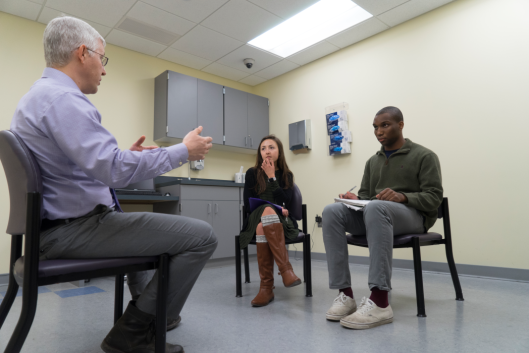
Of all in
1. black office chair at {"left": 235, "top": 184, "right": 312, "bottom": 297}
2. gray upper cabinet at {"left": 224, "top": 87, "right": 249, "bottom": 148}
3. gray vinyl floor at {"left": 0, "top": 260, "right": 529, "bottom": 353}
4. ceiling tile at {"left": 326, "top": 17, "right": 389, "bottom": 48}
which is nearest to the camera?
gray vinyl floor at {"left": 0, "top": 260, "right": 529, "bottom": 353}

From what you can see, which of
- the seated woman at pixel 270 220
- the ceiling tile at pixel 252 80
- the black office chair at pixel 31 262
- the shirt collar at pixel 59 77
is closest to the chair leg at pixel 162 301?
the black office chair at pixel 31 262

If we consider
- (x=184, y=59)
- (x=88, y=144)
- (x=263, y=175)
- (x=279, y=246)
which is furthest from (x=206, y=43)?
(x=88, y=144)

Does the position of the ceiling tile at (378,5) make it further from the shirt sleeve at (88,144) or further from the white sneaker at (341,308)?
the shirt sleeve at (88,144)

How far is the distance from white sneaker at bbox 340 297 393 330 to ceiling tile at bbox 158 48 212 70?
3651mm

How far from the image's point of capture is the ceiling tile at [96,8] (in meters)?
3.07

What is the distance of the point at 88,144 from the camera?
3.09 ft

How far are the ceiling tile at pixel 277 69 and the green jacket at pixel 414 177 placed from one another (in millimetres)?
2747

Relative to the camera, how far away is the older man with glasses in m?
0.96

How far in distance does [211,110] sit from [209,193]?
1.16 metres

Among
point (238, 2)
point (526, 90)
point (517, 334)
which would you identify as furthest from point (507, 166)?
point (238, 2)

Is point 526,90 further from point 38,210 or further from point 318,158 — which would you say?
point 38,210

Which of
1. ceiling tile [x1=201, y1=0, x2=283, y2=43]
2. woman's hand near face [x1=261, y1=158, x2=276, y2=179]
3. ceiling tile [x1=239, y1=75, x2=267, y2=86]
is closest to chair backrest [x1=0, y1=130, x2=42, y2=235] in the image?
woman's hand near face [x1=261, y1=158, x2=276, y2=179]

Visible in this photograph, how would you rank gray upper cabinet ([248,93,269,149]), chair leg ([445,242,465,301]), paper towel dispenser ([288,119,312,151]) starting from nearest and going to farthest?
chair leg ([445,242,465,301])
paper towel dispenser ([288,119,312,151])
gray upper cabinet ([248,93,269,149])

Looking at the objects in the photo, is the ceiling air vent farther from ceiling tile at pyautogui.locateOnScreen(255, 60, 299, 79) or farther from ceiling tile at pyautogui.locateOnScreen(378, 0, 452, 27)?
ceiling tile at pyautogui.locateOnScreen(378, 0, 452, 27)
